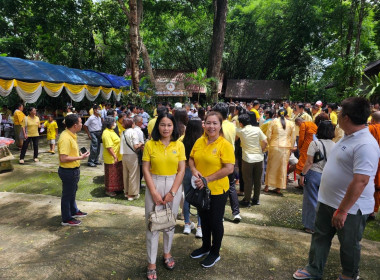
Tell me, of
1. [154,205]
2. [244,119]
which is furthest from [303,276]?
[244,119]

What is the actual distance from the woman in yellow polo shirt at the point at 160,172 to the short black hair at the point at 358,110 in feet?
5.29

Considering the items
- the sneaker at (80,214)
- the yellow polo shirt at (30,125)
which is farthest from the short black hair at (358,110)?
the yellow polo shirt at (30,125)

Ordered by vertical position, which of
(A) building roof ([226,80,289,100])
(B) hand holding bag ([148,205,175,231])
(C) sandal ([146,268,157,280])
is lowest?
(C) sandal ([146,268,157,280])

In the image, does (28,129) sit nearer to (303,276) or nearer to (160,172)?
(160,172)

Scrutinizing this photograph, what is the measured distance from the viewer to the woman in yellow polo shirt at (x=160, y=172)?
2520 millimetres

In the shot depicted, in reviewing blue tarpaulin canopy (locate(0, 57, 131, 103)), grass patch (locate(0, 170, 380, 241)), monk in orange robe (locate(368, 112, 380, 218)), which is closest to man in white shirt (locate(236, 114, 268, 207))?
grass patch (locate(0, 170, 380, 241))

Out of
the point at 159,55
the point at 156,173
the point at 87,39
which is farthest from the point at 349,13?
the point at 156,173

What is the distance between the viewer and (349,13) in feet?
58.4

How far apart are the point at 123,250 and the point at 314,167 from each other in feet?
9.28

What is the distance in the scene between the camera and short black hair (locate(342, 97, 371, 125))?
2.08 m

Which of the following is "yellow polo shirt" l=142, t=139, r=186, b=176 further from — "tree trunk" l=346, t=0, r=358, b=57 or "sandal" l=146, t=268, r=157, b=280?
"tree trunk" l=346, t=0, r=358, b=57

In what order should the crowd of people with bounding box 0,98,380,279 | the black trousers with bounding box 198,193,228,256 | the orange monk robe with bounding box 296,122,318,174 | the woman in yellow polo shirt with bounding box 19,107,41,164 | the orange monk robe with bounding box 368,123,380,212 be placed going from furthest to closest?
1. the woman in yellow polo shirt with bounding box 19,107,41,164
2. the orange monk robe with bounding box 296,122,318,174
3. the orange monk robe with bounding box 368,123,380,212
4. the black trousers with bounding box 198,193,228,256
5. the crowd of people with bounding box 0,98,380,279

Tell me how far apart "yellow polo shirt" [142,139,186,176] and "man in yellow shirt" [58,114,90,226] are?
5.04 ft

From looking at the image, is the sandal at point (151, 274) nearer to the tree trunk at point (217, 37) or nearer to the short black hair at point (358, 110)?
the short black hair at point (358, 110)
